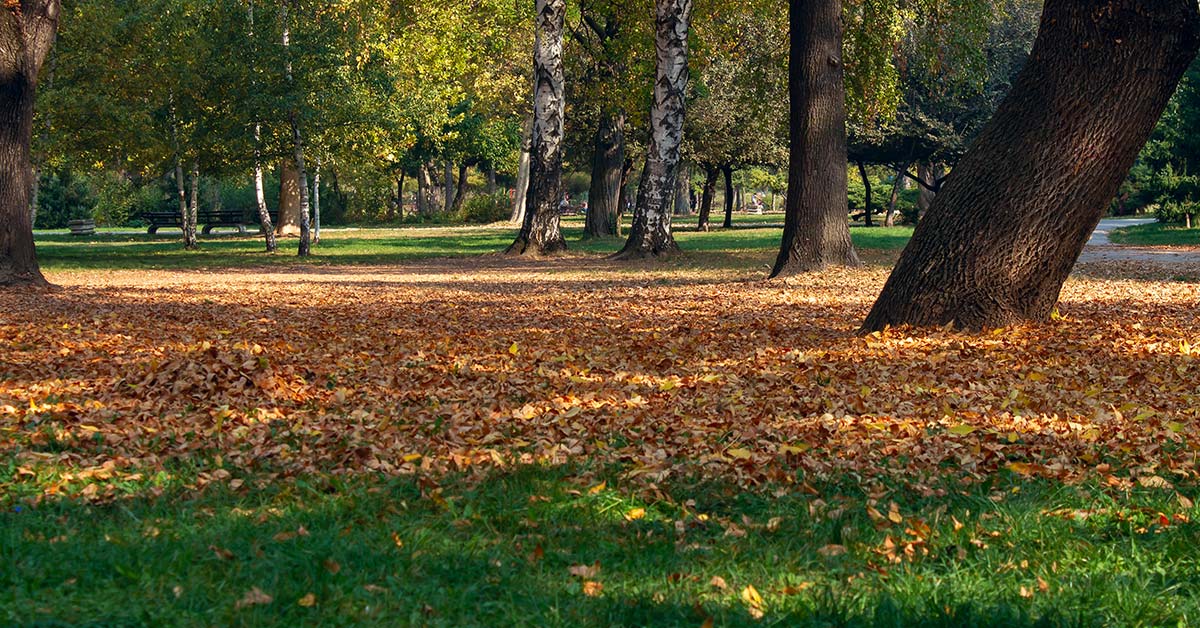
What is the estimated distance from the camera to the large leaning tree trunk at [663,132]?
21.5 m

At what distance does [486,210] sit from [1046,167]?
53101 millimetres

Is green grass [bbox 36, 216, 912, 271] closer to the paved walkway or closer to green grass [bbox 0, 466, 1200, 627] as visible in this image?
the paved walkway

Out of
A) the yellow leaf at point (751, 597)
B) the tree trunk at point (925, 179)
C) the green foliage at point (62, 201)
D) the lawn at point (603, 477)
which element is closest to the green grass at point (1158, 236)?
the tree trunk at point (925, 179)

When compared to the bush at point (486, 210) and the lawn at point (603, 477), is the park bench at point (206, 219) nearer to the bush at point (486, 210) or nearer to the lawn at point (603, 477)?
the bush at point (486, 210)

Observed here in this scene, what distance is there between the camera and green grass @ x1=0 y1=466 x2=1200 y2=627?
3633mm

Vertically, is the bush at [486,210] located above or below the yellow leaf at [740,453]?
above

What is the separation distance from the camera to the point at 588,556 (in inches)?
166

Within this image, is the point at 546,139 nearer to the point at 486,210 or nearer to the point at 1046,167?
the point at 1046,167

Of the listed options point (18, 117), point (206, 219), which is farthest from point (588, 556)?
point (206, 219)

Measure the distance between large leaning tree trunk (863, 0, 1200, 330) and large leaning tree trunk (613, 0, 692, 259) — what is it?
12.6 meters

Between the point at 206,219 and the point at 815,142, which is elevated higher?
the point at 815,142

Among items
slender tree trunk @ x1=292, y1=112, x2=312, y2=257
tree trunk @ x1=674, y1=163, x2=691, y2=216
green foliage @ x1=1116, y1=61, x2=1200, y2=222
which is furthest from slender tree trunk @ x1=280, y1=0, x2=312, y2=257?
tree trunk @ x1=674, y1=163, x2=691, y2=216

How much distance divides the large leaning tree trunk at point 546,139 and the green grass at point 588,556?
1898 centimetres

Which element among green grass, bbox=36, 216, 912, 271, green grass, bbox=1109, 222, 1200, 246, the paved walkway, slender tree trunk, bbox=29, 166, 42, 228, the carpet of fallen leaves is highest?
slender tree trunk, bbox=29, 166, 42, 228
